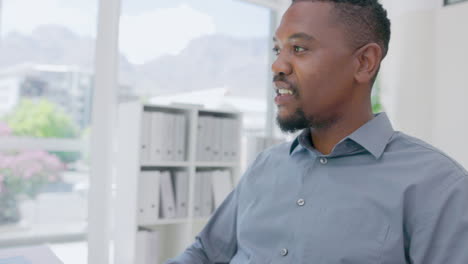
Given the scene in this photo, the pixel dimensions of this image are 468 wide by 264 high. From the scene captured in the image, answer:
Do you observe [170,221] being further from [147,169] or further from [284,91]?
[284,91]

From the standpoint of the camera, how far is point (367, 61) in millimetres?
1082

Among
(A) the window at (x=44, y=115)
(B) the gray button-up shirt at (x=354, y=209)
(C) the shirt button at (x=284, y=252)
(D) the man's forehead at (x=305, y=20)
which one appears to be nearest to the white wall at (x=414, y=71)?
(A) the window at (x=44, y=115)

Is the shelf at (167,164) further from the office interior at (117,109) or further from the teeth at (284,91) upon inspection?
the teeth at (284,91)

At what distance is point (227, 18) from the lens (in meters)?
3.83

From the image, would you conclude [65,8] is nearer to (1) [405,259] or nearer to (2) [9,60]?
(2) [9,60]

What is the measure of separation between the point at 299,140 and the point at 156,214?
1.73m

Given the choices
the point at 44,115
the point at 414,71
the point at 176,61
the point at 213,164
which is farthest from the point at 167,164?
the point at 414,71

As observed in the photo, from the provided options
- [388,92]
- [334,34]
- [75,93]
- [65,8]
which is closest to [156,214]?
[75,93]

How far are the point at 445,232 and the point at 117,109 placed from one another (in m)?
2.69

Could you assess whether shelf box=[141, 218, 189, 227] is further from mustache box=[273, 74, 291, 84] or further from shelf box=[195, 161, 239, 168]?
mustache box=[273, 74, 291, 84]

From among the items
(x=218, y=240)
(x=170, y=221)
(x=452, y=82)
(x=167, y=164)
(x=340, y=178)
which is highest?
(x=452, y=82)

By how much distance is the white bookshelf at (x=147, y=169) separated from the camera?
2658 millimetres

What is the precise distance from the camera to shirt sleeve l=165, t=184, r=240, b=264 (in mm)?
1186

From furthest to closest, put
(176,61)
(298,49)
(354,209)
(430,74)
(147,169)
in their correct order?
(176,61), (430,74), (147,169), (298,49), (354,209)
